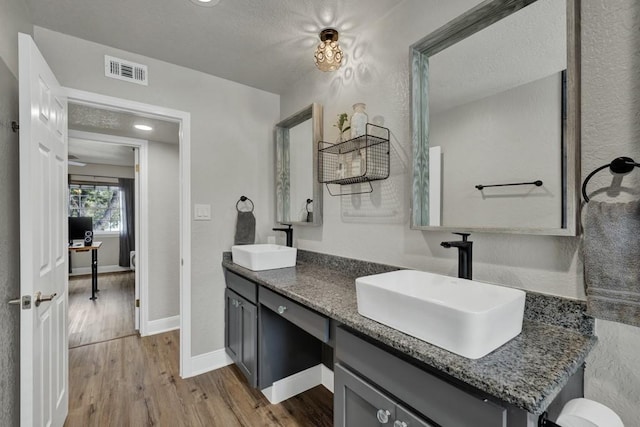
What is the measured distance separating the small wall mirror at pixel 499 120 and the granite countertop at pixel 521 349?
29 cm

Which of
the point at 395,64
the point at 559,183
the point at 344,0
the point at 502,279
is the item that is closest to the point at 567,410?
the point at 502,279

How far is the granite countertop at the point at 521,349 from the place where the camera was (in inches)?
26.5

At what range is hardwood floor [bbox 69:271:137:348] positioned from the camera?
311 centimetres

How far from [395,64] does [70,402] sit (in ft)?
9.79

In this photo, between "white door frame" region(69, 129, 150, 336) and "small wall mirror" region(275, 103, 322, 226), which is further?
"white door frame" region(69, 129, 150, 336)

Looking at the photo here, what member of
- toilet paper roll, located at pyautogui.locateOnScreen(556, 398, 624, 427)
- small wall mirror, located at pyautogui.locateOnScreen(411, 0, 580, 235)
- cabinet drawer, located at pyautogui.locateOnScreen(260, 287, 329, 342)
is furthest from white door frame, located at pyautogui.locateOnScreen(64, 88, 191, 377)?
toilet paper roll, located at pyautogui.locateOnScreen(556, 398, 624, 427)

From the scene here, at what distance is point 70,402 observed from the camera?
1981mm

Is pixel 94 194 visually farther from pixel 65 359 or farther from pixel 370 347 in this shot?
pixel 370 347

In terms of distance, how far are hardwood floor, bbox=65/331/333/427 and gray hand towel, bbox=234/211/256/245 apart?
1.04m

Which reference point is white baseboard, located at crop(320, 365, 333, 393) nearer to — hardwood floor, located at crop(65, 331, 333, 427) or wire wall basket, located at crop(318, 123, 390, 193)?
hardwood floor, located at crop(65, 331, 333, 427)

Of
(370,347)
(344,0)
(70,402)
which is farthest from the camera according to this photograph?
(70,402)

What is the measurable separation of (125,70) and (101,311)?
10.7 ft

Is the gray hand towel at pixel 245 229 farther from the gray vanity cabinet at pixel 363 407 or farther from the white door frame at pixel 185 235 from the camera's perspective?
the gray vanity cabinet at pixel 363 407

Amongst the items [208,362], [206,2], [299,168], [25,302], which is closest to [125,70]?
[206,2]
